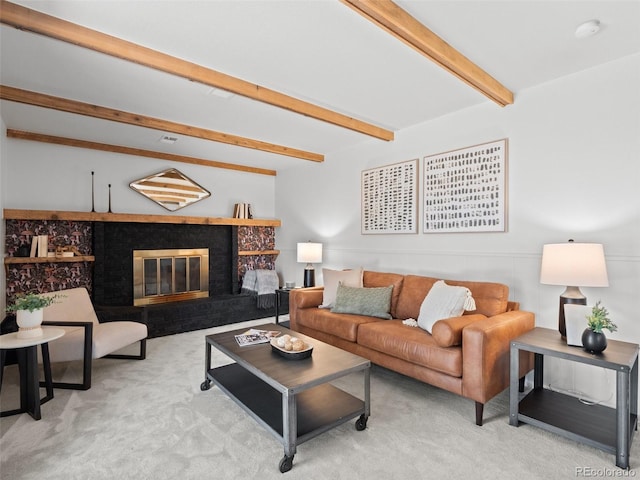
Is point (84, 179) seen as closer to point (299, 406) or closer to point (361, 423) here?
point (299, 406)

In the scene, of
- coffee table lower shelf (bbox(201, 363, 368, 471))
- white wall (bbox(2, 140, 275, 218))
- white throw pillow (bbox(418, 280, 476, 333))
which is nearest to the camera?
coffee table lower shelf (bbox(201, 363, 368, 471))

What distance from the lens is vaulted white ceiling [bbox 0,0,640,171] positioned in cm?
188

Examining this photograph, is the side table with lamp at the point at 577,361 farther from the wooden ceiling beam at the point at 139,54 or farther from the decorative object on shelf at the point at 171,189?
the decorative object on shelf at the point at 171,189

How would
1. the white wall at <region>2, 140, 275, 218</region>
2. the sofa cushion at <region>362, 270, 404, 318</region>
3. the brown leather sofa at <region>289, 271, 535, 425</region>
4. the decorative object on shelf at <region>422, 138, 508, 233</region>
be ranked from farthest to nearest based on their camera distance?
1. the white wall at <region>2, 140, 275, 218</region>
2. the sofa cushion at <region>362, 270, 404, 318</region>
3. the decorative object on shelf at <region>422, 138, 508, 233</region>
4. the brown leather sofa at <region>289, 271, 535, 425</region>

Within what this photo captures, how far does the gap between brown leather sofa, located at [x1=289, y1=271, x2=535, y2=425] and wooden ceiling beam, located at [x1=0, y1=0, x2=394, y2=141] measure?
1939 mm

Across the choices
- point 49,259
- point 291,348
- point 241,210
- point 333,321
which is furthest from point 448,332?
point 49,259

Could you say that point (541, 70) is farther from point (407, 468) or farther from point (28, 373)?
point (28, 373)

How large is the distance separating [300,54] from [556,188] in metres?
2.21

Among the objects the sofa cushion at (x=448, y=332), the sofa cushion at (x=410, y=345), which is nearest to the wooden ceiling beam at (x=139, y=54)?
the sofa cushion at (x=410, y=345)

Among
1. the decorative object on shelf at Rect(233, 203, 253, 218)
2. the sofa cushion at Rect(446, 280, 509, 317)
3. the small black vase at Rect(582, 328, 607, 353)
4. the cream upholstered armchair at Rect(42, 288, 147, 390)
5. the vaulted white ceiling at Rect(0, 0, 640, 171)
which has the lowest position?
the cream upholstered armchair at Rect(42, 288, 147, 390)

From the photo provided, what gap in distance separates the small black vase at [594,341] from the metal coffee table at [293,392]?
131cm

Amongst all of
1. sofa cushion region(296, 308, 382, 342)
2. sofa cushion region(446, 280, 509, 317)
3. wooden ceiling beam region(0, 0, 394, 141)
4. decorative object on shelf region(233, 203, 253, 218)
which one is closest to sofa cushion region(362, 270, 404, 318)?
sofa cushion region(296, 308, 382, 342)

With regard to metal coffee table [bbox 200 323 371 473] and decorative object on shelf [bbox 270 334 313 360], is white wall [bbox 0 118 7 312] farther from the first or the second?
decorative object on shelf [bbox 270 334 313 360]

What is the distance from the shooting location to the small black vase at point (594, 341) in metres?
2.02
